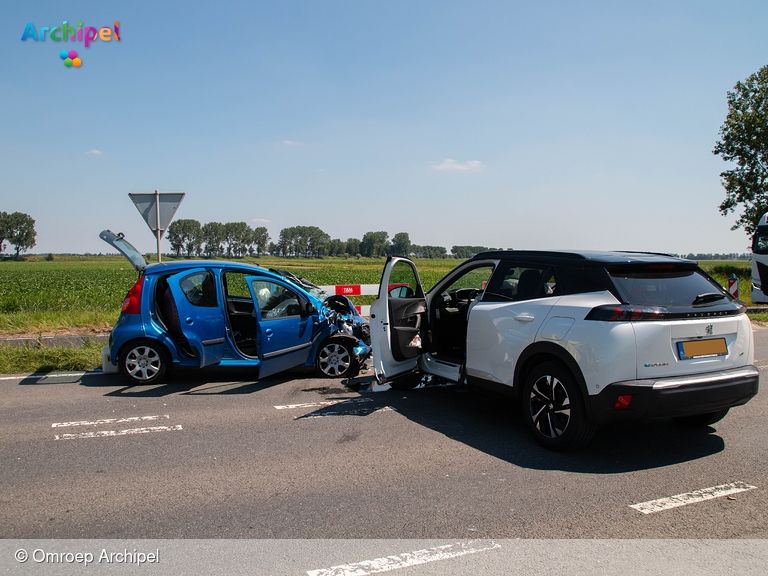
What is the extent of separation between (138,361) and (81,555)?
464cm

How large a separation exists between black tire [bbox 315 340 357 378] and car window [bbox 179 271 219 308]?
62.3 inches

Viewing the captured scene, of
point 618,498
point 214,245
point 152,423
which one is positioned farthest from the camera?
point 214,245

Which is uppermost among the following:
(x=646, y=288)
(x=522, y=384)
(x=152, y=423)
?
(x=646, y=288)

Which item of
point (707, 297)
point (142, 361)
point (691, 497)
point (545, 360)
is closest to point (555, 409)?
→ point (545, 360)

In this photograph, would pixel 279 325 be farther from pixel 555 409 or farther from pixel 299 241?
pixel 299 241

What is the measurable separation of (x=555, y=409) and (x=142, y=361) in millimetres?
5284

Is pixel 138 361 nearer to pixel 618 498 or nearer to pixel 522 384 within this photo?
pixel 522 384

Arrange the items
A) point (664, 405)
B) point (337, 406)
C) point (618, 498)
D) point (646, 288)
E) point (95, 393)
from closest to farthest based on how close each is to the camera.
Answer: point (618, 498) < point (664, 405) < point (646, 288) < point (337, 406) < point (95, 393)

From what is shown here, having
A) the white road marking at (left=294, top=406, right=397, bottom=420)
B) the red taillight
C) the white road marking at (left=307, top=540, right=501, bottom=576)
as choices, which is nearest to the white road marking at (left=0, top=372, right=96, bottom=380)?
the white road marking at (left=294, top=406, right=397, bottom=420)

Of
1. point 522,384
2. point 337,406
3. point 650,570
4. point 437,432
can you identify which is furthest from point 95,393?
point 650,570

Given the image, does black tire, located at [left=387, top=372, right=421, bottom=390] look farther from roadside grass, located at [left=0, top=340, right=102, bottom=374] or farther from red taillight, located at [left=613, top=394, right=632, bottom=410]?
roadside grass, located at [left=0, top=340, right=102, bottom=374]

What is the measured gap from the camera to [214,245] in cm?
9875

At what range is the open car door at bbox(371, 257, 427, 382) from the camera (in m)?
6.48

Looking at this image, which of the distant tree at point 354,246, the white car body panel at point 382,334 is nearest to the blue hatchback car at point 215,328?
the white car body panel at point 382,334
